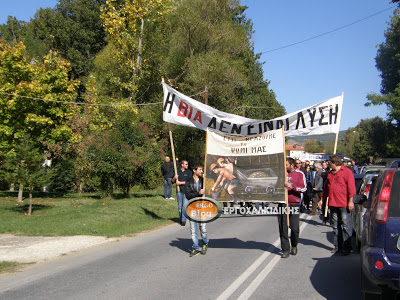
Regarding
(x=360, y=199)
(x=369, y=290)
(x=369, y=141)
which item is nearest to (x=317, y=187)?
(x=360, y=199)

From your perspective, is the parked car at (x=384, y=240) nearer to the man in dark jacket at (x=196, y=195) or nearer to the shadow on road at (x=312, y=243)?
the man in dark jacket at (x=196, y=195)

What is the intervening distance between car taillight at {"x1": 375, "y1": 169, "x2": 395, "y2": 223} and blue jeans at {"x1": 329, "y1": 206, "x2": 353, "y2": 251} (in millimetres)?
3875

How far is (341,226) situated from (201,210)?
2.78 meters

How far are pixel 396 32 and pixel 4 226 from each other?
161ft

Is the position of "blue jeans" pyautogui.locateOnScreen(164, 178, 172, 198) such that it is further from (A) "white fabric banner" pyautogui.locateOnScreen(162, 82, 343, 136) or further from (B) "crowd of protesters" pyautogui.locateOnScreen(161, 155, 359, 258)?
(B) "crowd of protesters" pyautogui.locateOnScreen(161, 155, 359, 258)

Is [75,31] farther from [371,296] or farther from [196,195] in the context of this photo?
[371,296]

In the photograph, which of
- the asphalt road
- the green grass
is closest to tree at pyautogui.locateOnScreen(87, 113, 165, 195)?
the green grass

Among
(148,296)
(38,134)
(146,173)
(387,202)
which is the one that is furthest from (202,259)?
(38,134)

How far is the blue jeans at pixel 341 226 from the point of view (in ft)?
29.0

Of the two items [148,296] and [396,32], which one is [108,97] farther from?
[396,32]

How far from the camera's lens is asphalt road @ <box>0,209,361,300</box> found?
614cm

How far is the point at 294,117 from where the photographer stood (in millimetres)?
9352

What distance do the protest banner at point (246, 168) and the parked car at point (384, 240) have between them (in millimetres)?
3315

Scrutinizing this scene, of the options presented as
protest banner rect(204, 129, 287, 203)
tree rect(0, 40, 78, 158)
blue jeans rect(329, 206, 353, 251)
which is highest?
tree rect(0, 40, 78, 158)
